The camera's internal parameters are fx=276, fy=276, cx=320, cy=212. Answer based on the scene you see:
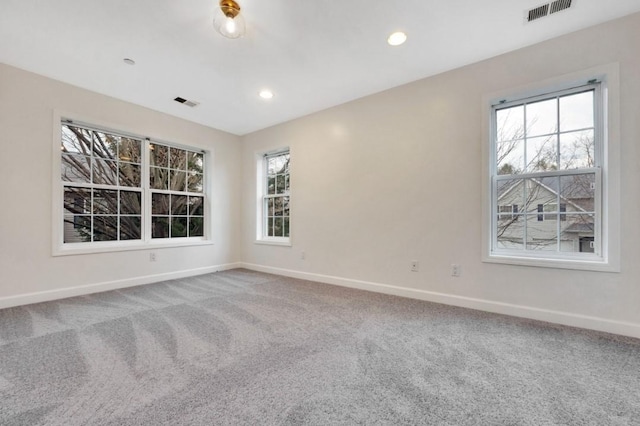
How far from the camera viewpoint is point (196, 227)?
4.76 meters

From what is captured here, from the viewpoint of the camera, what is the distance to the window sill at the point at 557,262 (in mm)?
2277

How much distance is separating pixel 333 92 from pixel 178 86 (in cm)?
191

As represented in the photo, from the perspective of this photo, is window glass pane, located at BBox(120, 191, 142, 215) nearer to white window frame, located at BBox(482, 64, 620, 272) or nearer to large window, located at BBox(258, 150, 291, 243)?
large window, located at BBox(258, 150, 291, 243)

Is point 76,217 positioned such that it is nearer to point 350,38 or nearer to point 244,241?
point 244,241

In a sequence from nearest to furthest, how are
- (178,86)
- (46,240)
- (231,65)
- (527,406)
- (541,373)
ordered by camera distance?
(527,406), (541,373), (231,65), (46,240), (178,86)

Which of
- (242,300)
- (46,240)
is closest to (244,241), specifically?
(242,300)

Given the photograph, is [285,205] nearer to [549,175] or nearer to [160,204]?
[160,204]

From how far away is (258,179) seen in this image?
16.6 feet

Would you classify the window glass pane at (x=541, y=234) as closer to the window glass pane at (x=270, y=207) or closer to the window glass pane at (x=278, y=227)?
the window glass pane at (x=278, y=227)

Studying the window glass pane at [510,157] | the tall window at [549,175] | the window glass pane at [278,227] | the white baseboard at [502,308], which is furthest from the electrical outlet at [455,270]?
the window glass pane at [278,227]

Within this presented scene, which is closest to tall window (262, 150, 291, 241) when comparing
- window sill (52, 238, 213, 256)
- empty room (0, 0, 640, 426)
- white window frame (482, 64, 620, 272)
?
empty room (0, 0, 640, 426)

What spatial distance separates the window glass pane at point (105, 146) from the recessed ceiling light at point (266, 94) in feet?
6.97

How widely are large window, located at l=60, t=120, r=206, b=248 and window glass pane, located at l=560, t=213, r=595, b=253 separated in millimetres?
4863

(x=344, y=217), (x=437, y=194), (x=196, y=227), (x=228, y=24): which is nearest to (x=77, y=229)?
(x=196, y=227)
